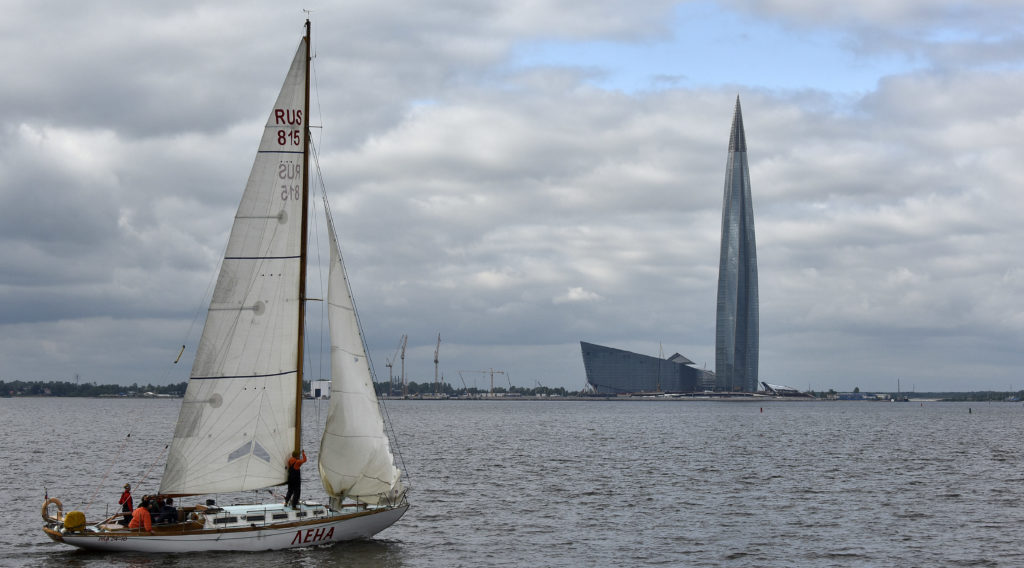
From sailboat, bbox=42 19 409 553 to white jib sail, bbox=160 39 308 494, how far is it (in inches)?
A: 1.1

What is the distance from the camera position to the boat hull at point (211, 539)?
25.8 metres

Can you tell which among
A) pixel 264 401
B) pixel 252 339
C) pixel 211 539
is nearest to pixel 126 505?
pixel 211 539

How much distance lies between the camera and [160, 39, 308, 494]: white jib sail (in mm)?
26562

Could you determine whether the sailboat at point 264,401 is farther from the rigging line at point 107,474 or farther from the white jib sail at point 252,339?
the rigging line at point 107,474

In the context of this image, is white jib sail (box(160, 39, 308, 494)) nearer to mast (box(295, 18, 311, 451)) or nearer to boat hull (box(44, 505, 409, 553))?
mast (box(295, 18, 311, 451))

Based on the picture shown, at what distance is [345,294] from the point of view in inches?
1105

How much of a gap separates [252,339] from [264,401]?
1762mm

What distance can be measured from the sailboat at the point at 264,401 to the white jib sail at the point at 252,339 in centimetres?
3

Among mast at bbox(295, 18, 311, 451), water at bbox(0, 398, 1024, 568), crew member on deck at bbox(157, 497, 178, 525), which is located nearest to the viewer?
crew member on deck at bbox(157, 497, 178, 525)

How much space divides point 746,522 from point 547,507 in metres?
7.86

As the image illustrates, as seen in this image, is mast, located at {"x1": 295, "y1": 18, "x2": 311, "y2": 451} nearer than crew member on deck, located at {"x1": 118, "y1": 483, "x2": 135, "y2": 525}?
No

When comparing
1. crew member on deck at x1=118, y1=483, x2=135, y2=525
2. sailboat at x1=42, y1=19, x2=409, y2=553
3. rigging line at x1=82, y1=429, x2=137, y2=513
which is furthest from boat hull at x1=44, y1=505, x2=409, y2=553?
rigging line at x1=82, y1=429, x2=137, y2=513

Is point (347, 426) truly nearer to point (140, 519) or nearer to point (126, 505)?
point (140, 519)

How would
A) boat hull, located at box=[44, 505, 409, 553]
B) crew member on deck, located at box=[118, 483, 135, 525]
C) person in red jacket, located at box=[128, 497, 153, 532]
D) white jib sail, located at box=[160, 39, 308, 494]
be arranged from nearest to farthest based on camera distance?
boat hull, located at box=[44, 505, 409, 553] < person in red jacket, located at box=[128, 497, 153, 532] < white jib sail, located at box=[160, 39, 308, 494] < crew member on deck, located at box=[118, 483, 135, 525]
